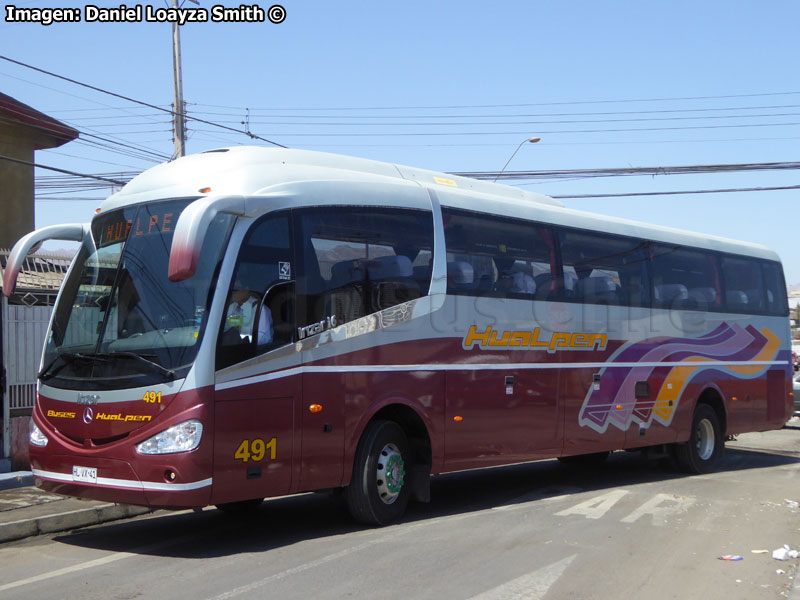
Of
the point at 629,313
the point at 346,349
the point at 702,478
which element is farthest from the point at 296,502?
the point at 702,478

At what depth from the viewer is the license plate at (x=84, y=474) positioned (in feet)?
25.9

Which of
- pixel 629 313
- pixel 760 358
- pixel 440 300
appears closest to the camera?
pixel 440 300

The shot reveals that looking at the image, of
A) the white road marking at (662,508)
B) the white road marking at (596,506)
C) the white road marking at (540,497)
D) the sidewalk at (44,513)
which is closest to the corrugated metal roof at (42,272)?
the sidewalk at (44,513)

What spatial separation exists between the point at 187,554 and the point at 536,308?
18.5ft

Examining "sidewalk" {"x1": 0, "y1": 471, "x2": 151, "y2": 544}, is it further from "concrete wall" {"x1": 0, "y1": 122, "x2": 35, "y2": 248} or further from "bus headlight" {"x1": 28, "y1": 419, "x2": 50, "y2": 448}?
"concrete wall" {"x1": 0, "y1": 122, "x2": 35, "y2": 248}

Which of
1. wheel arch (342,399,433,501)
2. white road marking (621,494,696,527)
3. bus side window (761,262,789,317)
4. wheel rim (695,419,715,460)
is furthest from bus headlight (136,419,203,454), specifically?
bus side window (761,262,789,317)

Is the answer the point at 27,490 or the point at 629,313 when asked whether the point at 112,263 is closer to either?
the point at 27,490

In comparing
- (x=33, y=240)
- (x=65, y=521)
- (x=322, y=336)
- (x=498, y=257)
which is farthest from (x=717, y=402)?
(x=33, y=240)

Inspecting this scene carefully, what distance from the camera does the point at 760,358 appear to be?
54.1 feet

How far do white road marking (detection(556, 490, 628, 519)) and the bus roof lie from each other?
12.2 ft

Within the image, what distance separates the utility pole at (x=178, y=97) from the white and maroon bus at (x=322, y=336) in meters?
10.6

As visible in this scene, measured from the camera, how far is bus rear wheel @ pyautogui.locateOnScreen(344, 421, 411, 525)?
29.9 ft

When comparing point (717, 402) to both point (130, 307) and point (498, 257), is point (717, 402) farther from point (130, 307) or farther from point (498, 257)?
point (130, 307)

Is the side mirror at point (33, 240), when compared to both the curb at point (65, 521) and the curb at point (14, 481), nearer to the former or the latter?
the curb at point (65, 521)
